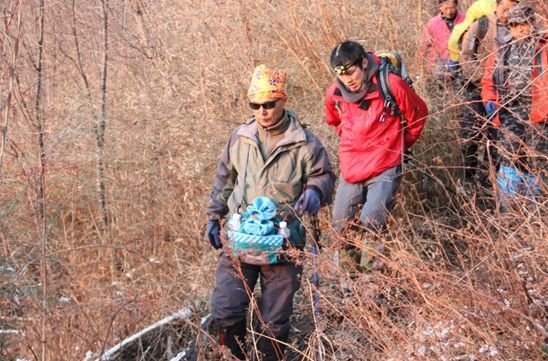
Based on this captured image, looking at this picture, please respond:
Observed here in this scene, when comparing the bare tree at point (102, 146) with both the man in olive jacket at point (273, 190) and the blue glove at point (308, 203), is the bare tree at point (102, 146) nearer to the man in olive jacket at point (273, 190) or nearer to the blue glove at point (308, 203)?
the man in olive jacket at point (273, 190)

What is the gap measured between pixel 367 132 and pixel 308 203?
1087mm

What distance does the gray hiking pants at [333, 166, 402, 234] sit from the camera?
16.8 feet

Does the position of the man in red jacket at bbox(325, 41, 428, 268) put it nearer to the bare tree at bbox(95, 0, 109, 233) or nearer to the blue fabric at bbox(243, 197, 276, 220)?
the blue fabric at bbox(243, 197, 276, 220)

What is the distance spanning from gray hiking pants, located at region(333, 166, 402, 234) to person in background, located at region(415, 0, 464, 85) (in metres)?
1.36

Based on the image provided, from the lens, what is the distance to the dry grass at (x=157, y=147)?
5.32 metres

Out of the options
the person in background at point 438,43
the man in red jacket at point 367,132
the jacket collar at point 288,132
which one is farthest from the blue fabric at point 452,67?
the jacket collar at point 288,132

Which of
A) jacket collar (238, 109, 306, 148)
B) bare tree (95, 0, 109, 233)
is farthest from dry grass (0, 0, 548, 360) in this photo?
jacket collar (238, 109, 306, 148)

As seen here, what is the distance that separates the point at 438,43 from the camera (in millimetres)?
7422

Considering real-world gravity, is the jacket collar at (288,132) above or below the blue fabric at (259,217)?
above

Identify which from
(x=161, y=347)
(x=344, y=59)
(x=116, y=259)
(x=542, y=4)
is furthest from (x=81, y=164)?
(x=542, y=4)

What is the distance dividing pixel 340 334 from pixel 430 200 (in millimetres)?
2393

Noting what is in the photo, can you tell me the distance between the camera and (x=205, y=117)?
25.2 feet

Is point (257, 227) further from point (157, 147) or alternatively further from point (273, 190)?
point (157, 147)

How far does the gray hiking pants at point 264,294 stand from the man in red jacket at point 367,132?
72 cm
